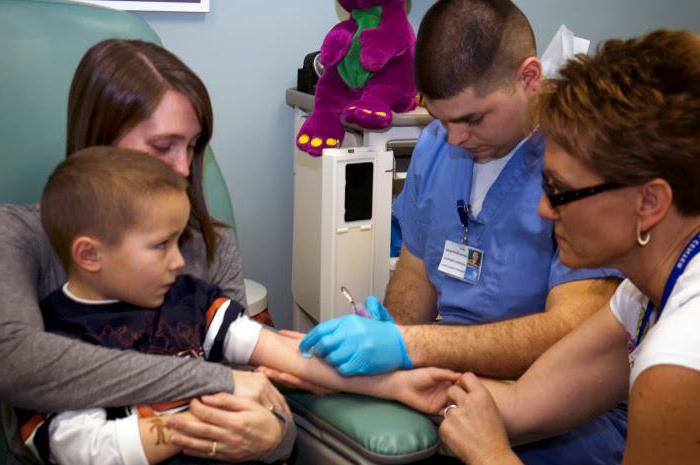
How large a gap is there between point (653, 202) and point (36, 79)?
106 centimetres

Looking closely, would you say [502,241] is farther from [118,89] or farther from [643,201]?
[118,89]

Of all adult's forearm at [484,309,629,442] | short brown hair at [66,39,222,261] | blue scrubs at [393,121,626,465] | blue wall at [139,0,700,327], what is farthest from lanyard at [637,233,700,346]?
A: blue wall at [139,0,700,327]

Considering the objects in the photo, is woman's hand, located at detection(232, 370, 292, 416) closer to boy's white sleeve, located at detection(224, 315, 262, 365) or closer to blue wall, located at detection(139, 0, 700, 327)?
boy's white sleeve, located at detection(224, 315, 262, 365)

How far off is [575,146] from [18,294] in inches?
31.5

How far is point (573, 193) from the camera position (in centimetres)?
110

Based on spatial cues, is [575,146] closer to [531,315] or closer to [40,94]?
[531,315]

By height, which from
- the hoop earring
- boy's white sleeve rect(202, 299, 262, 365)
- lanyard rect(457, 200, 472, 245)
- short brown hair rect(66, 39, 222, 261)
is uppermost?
short brown hair rect(66, 39, 222, 261)

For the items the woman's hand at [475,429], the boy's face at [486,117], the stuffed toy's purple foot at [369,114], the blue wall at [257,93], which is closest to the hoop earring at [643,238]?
the woman's hand at [475,429]

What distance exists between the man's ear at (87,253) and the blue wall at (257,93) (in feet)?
4.48

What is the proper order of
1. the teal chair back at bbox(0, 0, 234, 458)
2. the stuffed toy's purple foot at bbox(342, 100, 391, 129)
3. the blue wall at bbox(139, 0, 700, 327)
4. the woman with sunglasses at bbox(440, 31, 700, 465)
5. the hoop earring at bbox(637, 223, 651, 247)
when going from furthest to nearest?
the blue wall at bbox(139, 0, 700, 327)
the stuffed toy's purple foot at bbox(342, 100, 391, 129)
the teal chair back at bbox(0, 0, 234, 458)
the hoop earring at bbox(637, 223, 651, 247)
the woman with sunglasses at bbox(440, 31, 700, 465)

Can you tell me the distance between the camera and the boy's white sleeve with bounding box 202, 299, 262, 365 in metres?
1.29

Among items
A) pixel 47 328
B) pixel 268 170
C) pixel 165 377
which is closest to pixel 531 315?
pixel 165 377

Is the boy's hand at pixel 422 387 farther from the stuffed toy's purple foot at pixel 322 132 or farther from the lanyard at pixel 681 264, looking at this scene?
the stuffed toy's purple foot at pixel 322 132

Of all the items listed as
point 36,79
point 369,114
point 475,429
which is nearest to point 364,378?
point 475,429
